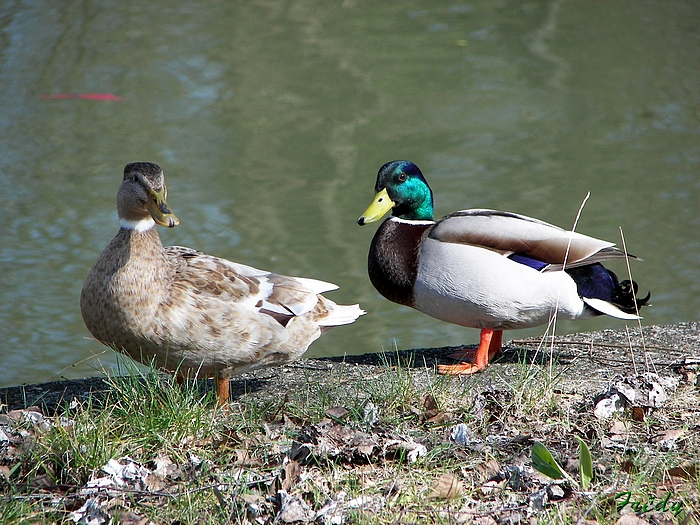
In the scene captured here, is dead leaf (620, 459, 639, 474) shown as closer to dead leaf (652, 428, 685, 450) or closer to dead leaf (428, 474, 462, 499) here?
dead leaf (652, 428, 685, 450)

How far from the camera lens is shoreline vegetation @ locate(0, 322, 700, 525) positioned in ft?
8.44

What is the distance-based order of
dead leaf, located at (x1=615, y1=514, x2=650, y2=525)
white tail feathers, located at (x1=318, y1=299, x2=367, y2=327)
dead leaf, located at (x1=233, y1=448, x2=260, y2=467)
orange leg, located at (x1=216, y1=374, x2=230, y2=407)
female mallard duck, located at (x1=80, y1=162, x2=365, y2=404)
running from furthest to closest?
1. white tail feathers, located at (x1=318, y1=299, x2=367, y2=327)
2. orange leg, located at (x1=216, y1=374, x2=230, y2=407)
3. female mallard duck, located at (x1=80, y1=162, x2=365, y2=404)
4. dead leaf, located at (x1=233, y1=448, x2=260, y2=467)
5. dead leaf, located at (x1=615, y1=514, x2=650, y2=525)

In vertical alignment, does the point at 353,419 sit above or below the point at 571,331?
above

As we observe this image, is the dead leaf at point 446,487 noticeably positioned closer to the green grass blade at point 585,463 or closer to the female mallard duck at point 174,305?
the green grass blade at point 585,463

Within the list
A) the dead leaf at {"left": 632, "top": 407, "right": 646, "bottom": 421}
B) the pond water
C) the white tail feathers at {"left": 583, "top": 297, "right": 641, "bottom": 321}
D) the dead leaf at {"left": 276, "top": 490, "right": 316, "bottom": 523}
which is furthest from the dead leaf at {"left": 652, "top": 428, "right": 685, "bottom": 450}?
the pond water

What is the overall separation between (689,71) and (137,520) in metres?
9.43

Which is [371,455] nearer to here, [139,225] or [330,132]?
[139,225]

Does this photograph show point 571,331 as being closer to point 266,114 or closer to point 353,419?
point 353,419

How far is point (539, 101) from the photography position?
9539mm

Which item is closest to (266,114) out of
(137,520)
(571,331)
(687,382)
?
(571,331)

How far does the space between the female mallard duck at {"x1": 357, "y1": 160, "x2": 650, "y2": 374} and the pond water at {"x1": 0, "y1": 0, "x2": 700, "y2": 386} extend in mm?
1604

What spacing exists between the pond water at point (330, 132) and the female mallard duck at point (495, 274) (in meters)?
1.60

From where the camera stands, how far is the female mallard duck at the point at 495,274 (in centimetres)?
415

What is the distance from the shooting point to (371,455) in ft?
9.39
